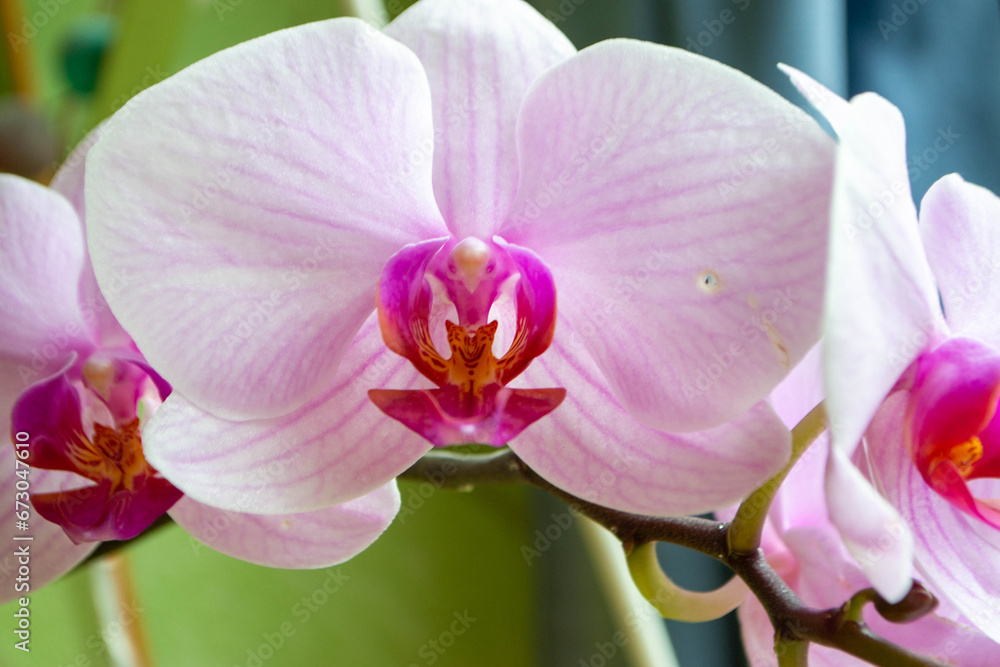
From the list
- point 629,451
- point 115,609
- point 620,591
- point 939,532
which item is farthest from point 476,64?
point 115,609

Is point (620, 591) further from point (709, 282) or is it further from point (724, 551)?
point (709, 282)

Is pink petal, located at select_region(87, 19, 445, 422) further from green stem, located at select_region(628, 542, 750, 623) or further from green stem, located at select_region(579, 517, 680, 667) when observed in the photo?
green stem, located at select_region(579, 517, 680, 667)

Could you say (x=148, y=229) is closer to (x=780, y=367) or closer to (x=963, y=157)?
(x=780, y=367)

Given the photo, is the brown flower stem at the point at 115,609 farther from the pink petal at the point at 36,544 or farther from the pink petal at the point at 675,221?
the pink petal at the point at 675,221

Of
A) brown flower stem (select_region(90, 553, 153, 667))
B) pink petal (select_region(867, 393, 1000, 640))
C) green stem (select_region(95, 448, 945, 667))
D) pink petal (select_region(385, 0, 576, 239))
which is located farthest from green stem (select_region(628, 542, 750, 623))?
brown flower stem (select_region(90, 553, 153, 667))

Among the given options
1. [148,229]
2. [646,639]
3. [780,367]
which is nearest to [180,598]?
[646,639]
